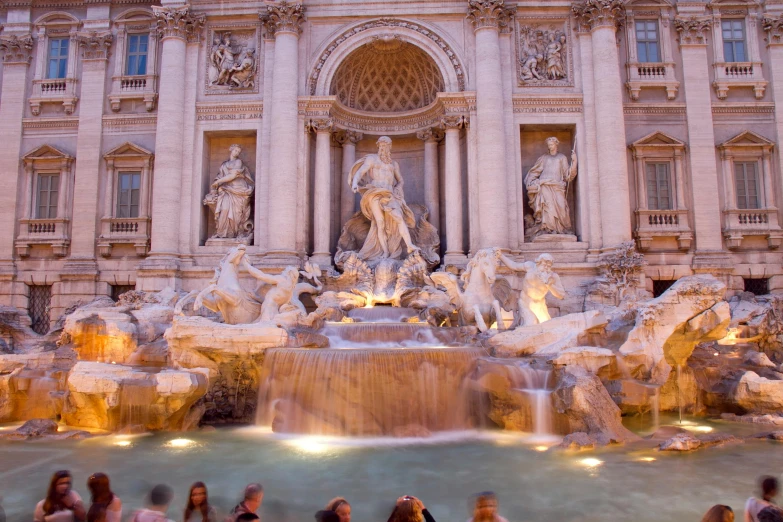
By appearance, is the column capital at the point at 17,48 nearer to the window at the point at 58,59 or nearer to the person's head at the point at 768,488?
the window at the point at 58,59

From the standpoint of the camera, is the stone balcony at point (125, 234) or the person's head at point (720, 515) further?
the stone balcony at point (125, 234)

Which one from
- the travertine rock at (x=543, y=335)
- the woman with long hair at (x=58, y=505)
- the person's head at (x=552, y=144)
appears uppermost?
the person's head at (x=552, y=144)

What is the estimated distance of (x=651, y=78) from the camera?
18.3 metres

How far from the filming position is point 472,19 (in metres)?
Answer: 17.9

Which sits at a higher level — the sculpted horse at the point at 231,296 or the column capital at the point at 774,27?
the column capital at the point at 774,27

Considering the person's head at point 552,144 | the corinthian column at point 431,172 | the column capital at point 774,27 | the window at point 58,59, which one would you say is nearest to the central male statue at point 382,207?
the corinthian column at point 431,172

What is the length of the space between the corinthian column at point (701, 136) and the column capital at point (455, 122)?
23.0 ft

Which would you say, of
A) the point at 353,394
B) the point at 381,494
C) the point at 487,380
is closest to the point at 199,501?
the point at 381,494

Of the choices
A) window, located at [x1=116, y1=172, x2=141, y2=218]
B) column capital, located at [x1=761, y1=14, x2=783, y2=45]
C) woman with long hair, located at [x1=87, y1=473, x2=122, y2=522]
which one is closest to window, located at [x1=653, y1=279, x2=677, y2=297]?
column capital, located at [x1=761, y1=14, x2=783, y2=45]

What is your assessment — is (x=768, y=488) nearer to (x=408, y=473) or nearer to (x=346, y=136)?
(x=408, y=473)

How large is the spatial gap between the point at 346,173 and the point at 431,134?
308 cm

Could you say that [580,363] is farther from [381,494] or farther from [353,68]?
[353,68]

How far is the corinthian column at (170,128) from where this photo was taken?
17.5 metres

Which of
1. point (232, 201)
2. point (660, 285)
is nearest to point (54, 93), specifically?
point (232, 201)
